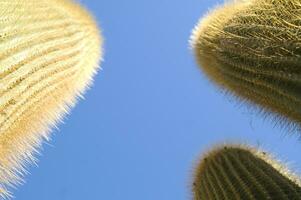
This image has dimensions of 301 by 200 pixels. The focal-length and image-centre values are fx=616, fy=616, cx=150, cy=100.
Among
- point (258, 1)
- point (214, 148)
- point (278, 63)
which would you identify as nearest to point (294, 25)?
point (278, 63)

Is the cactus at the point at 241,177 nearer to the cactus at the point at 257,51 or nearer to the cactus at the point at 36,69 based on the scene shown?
the cactus at the point at 257,51

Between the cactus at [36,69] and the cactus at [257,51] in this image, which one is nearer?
the cactus at [36,69]

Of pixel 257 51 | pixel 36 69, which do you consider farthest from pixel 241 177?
pixel 36 69

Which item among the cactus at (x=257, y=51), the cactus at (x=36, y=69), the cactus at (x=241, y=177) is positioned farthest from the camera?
the cactus at (x=241, y=177)

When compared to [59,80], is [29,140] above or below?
below

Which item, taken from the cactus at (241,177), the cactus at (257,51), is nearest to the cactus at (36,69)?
the cactus at (257,51)

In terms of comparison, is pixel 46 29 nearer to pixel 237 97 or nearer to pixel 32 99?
pixel 32 99

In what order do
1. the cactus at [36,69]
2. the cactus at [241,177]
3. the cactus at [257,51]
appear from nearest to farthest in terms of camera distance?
the cactus at [36,69] < the cactus at [257,51] < the cactus at [241,177]
